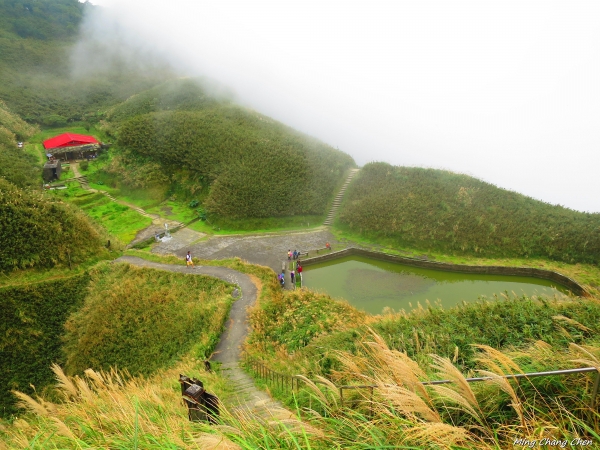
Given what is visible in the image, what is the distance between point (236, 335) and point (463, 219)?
47.5 feet

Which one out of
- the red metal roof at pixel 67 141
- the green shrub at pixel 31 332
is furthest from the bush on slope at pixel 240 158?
the green shrub at pixel 31 332

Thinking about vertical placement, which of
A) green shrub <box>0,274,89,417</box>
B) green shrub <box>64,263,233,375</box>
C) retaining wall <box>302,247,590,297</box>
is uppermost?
retaining wall <box>302,247,590,297</box>

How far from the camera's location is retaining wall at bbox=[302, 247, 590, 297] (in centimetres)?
1542

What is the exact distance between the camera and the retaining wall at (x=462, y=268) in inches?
607

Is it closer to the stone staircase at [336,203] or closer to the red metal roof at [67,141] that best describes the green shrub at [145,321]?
the stone staircase at [336,203]

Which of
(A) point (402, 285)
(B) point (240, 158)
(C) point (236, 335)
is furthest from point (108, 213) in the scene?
(A) point (402, 285)

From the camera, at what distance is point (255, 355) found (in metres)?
9.85

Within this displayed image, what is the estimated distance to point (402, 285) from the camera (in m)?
15.8

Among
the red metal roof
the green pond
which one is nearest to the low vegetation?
the red metal roof

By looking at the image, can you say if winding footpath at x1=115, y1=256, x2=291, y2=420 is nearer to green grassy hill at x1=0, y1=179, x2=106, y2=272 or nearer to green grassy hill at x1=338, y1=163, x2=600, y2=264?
green grassy hill at x1=0, y1=179, x2=106, y2=272

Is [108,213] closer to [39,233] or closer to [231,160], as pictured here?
[39,233]

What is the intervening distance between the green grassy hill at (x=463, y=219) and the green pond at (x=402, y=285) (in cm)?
203

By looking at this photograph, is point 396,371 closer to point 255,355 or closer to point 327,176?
point 255,355

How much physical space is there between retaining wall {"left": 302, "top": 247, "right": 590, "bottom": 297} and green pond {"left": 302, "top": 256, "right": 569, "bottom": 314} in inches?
8.5
